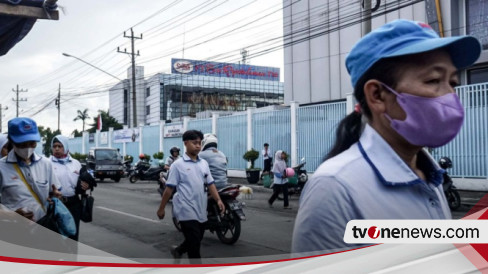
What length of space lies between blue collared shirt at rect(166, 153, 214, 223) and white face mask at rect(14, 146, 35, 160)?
109 centimetres

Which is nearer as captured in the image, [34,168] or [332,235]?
[332,235]

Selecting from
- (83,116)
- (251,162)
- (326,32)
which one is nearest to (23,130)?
(83,116)

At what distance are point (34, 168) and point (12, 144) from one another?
0.25 meters

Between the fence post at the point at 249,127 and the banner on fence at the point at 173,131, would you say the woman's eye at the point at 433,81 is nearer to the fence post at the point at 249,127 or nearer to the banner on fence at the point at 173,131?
the fence post at the point at 249,127

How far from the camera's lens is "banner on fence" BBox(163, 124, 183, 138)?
156 centimetres

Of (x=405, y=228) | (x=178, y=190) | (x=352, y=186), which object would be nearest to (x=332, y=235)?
(x=352, y=186)

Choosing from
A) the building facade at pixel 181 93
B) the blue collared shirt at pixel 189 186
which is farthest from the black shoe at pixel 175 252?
the blue collared shirt at pixel 189 186

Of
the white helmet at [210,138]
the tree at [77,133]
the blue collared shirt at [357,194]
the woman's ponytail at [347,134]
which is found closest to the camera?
the blue collared shirt at [357,194]

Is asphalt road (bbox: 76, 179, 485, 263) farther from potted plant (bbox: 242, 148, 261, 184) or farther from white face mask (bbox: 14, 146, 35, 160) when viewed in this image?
white face mask (bbox: 14, 146, 35, 160)

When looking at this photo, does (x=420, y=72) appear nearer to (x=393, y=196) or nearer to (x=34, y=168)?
(x=393, y=196)

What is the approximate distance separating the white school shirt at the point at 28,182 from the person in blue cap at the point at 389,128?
88 cm

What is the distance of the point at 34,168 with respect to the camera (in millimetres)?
1759

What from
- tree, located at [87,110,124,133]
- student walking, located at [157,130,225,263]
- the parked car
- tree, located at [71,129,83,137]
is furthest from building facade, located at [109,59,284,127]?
student walking, located at [157,130,225,263]

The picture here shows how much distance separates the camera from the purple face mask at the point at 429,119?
2.64ft
